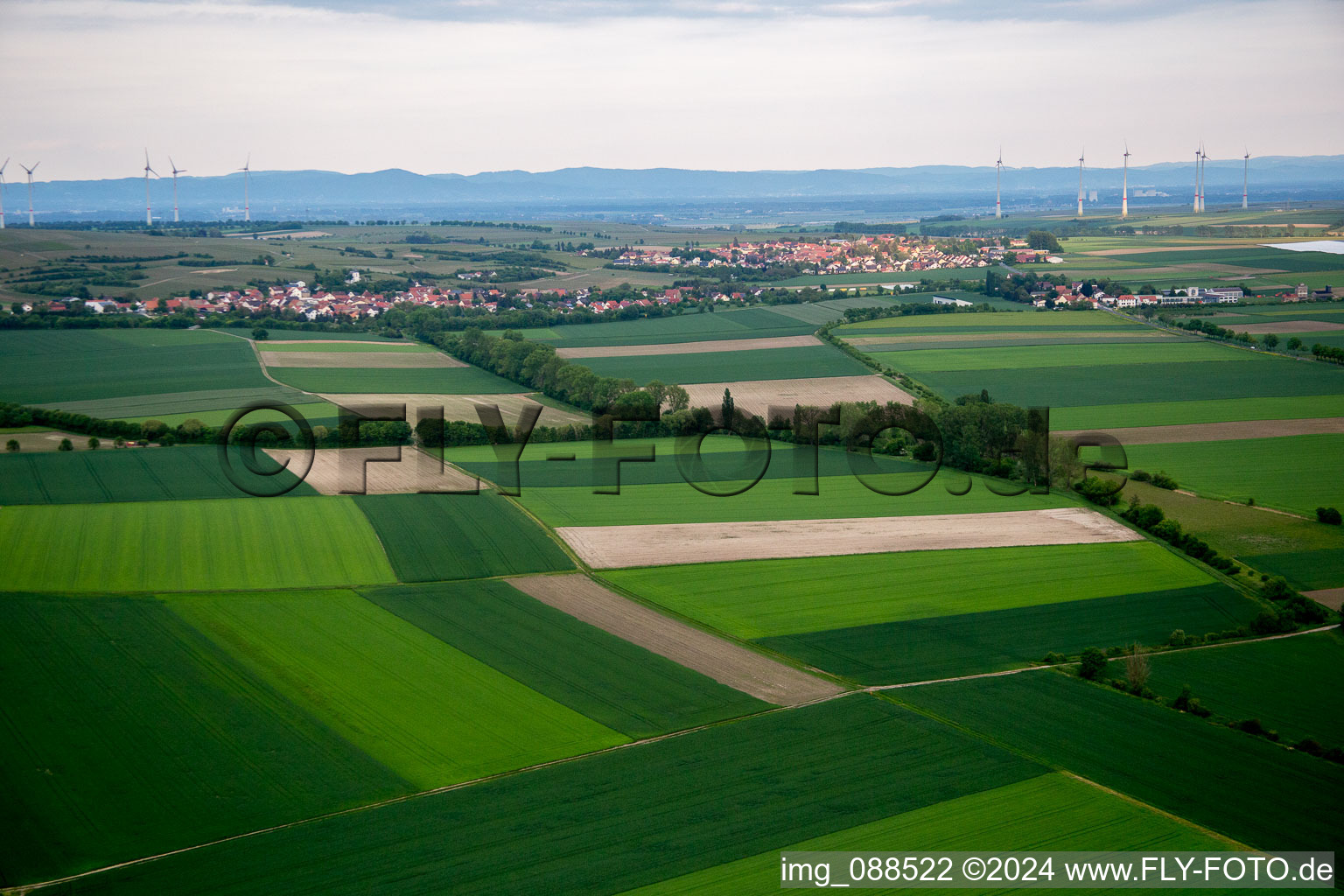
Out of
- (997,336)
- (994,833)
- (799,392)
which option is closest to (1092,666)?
(994,833)

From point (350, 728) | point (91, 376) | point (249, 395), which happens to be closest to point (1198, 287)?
point (249, 395)

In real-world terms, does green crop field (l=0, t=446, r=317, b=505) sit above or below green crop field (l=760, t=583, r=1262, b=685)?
above

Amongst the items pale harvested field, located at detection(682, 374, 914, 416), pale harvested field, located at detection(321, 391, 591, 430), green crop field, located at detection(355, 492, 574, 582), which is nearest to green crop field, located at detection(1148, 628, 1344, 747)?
green crop field, located at detection(355, 492, 574, 582)

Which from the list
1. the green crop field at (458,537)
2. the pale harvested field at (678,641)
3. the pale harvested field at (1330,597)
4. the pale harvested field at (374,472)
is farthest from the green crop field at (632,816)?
the pale harvested field at (374,472)

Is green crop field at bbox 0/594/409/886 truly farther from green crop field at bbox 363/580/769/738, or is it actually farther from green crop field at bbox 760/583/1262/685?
green crop field at bbox 760/583/1262/685

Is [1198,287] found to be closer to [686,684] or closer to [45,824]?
[686,684]
